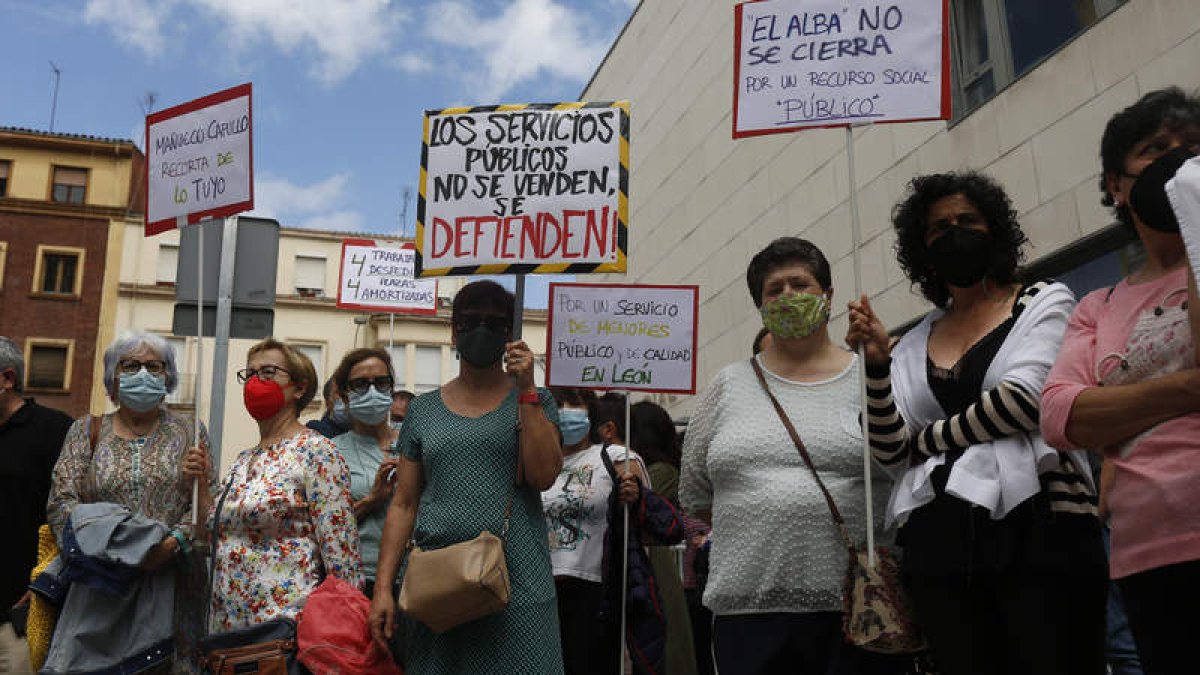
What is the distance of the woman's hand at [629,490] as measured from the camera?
501 centimetres

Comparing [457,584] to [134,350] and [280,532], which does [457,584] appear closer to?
[280,532]

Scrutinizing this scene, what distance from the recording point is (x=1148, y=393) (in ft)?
7.20

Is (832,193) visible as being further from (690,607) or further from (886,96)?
(886,96)

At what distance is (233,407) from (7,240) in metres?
10.4

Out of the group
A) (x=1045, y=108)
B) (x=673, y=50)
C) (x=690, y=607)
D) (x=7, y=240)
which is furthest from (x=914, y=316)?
(x=7, y=240)

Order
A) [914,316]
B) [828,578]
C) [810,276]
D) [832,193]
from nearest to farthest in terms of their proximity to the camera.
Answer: [828,578] → [810,276] → [914,316] → [832,193]

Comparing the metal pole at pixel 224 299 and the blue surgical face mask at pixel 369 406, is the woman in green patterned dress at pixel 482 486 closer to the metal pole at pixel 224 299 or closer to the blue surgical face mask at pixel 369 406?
the blue surgical face mask at pixel 369 406

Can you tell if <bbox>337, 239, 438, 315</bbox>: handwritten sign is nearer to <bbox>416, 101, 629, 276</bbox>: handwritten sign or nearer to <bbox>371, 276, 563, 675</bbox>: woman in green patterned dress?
<bbox>416, 101, 629, 276</bbox>: handwritten sign

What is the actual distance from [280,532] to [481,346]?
1179mm

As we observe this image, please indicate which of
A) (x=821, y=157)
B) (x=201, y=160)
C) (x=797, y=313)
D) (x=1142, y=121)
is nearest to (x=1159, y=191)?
(x=1142, y=121)

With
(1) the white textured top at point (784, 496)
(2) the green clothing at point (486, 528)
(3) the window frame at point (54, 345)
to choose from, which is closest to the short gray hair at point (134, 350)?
(2) the green clothing at point (486, 528)

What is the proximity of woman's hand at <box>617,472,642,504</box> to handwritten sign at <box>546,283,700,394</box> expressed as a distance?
0.60m

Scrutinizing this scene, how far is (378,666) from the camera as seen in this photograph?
3645 mm

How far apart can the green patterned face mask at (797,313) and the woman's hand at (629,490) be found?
174 cm
